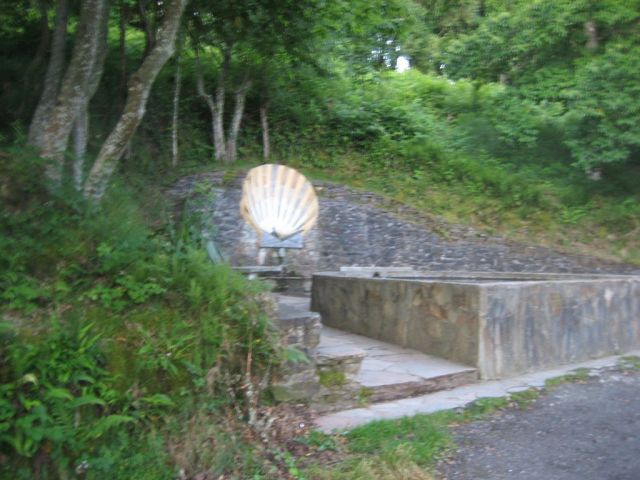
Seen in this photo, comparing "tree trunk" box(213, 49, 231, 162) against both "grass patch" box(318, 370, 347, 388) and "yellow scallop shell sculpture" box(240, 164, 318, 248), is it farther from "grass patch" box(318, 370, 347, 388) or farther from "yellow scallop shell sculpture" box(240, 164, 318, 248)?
"grass patch" box(318, 370, 347, 388)

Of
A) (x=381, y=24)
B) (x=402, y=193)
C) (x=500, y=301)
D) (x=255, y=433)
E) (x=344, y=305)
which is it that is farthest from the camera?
(x=402, y=193)

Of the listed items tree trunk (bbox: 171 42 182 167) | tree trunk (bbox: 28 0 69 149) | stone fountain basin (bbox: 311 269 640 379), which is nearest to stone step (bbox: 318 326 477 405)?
stone fountain basin (bbox: 311 269 640 379)

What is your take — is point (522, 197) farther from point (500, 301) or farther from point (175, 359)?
point (175, 359)

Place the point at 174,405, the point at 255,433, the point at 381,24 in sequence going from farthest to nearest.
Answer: the point at 381,24 < the point at 255,433 < the point at 174,405

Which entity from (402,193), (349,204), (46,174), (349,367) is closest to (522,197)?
(402,193)

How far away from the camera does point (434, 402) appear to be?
616 cm

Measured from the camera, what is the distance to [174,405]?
4.53 meters

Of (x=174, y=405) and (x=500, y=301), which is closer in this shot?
(x=174, y=405)

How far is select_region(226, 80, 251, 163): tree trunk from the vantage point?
15.9m

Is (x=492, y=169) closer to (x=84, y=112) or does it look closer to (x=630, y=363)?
(x=630, y=363)

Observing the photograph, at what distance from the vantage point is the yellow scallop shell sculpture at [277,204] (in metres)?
10.8

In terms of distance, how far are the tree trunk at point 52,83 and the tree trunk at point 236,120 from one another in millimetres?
6238

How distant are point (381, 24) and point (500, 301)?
8.56 metres

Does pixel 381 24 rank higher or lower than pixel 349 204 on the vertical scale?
→ higher
